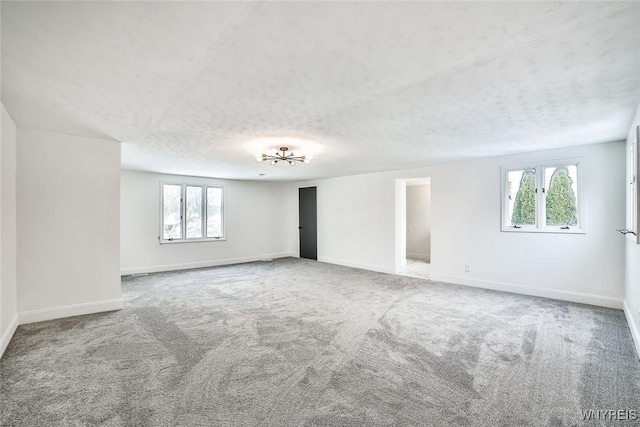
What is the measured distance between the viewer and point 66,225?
151 inches

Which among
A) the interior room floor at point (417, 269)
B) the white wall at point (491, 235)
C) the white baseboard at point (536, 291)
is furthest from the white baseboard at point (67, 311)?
the white baseboard at point (536, 291)

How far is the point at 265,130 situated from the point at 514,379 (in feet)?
11.0

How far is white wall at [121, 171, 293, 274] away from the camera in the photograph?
267 inches

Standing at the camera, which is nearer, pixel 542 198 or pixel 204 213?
pixel 542 198

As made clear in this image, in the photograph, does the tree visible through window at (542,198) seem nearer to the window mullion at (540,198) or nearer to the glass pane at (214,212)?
the window mullion at (540,198)

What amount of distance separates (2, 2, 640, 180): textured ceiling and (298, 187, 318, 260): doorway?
4.92 metres

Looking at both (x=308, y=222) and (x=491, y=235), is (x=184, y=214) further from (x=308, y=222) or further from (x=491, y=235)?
(x=491, y=235)

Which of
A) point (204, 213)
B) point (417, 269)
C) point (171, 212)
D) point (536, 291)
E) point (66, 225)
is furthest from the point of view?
point (204, 213)

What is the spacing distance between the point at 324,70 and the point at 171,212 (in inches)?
255

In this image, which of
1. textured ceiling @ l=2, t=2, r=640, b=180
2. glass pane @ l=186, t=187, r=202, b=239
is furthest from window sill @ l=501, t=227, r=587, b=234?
glass pane @ l=186, t=187, r=202, b=239

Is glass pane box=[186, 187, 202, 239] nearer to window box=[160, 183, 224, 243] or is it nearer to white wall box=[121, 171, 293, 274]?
window box=[160, 183, 224, 243]

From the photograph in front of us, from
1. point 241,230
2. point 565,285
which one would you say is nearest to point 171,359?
point 565,285

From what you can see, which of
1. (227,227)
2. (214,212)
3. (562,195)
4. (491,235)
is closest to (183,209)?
(214,212)

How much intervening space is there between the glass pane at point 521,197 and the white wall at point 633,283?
1212 millimetres
